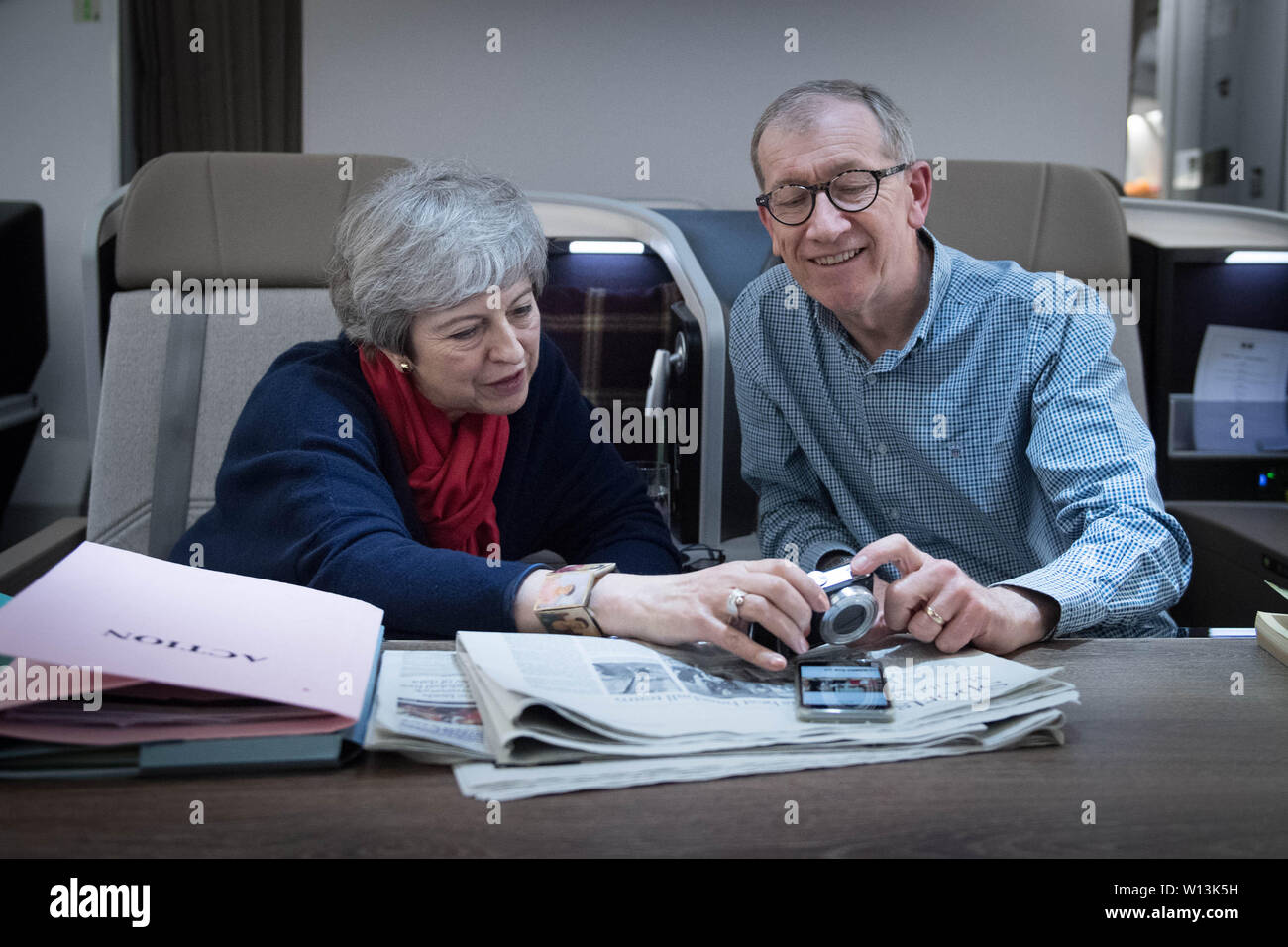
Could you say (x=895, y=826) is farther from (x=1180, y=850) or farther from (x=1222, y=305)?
(x=1222, y=305)

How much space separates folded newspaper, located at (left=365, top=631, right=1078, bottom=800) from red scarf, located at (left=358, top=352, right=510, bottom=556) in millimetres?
497

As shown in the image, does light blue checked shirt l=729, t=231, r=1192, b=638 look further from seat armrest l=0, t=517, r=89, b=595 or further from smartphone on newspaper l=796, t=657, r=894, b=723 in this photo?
seat armrest l=0, t=517, r=89, b=595

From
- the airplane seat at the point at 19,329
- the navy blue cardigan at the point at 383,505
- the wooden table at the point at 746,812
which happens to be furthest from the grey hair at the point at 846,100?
the airplane seat at the point at 19,329

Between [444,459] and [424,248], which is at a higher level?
[424,248]

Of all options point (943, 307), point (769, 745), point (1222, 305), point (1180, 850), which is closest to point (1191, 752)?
point (1180, 850)

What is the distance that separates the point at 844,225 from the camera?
128 cm

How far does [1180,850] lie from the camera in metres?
0.54

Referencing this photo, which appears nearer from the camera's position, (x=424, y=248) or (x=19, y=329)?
(x=424, y=248)

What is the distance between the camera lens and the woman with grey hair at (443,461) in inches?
34.9

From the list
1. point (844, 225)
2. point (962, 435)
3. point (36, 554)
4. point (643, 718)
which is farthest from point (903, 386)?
point (36, 554)

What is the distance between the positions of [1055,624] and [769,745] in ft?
1.29

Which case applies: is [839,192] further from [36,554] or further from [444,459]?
[36,554]

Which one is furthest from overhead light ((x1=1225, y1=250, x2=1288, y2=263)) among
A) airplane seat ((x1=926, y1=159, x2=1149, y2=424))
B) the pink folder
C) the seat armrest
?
the seat armrest

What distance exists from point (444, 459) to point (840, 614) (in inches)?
24.7
